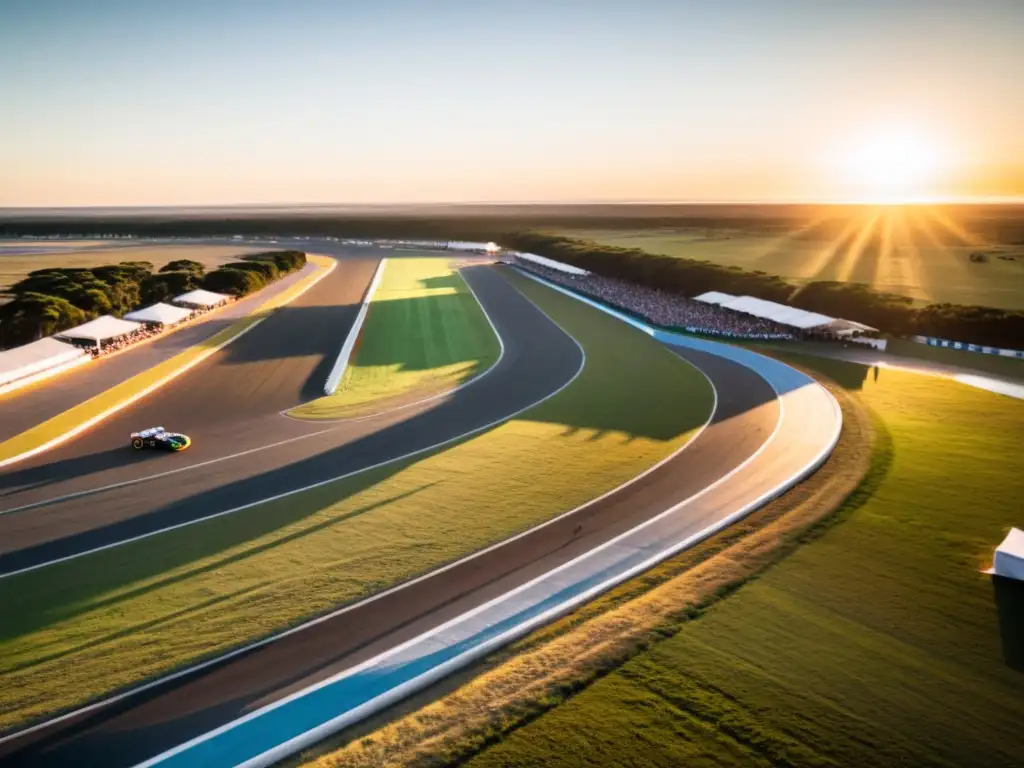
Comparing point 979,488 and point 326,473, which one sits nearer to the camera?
point 979,488

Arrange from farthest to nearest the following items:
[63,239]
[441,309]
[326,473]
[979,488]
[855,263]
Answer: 1. [63,239]
2. [855,263]
3. [441,309]
4. [326,473]
5. [979,488]

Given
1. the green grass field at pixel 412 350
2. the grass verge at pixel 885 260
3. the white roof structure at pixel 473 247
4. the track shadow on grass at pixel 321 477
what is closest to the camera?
the track shadow on grass at pixel 321 477

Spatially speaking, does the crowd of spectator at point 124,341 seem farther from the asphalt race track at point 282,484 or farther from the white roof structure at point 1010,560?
the white roof structure at point 1010,560

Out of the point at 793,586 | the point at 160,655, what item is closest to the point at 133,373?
the point at 160,655

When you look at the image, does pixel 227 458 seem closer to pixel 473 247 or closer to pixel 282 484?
pixel 282 484

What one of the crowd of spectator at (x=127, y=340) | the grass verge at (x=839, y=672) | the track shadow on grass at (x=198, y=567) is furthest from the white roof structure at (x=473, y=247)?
the grass verge at (x=839, y=672)

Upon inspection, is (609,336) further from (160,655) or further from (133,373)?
(160,655)
